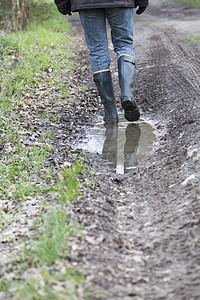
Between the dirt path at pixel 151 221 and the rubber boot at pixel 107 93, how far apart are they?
0.46 metres

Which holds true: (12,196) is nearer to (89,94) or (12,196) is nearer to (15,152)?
(15,152)

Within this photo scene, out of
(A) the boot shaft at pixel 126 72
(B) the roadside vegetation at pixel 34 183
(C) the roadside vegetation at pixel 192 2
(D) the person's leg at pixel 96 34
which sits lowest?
(C) the roadside vegetation at pixel 192 2

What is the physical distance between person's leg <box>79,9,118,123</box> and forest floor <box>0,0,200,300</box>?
1.27 feet

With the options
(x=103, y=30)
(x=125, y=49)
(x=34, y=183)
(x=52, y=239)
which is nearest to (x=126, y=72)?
(x=125, y=49)

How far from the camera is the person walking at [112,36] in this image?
346 centimetres

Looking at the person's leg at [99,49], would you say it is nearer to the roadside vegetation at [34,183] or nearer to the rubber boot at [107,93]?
the rubber boot at [107,93]

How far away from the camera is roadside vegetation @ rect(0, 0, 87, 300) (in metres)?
1.66

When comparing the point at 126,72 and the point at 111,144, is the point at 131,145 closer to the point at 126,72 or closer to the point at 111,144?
the point at 111,144

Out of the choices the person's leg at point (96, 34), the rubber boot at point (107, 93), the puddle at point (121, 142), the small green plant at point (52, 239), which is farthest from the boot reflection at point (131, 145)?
the small green plant at point (52, 239)

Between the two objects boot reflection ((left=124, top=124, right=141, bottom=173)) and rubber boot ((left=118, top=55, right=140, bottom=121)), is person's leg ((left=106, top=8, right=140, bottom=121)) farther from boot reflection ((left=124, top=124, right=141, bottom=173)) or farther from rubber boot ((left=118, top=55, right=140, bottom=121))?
boot reflection ((left=124, top=124, right=141, bottom=173))

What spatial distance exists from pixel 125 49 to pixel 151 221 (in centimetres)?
202

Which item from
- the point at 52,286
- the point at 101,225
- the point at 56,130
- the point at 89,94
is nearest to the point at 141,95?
the point at 89,94

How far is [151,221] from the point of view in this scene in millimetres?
2160

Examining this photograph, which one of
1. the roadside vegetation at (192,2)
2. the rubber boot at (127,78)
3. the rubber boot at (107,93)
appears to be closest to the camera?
the rubber boot at (127,78)
